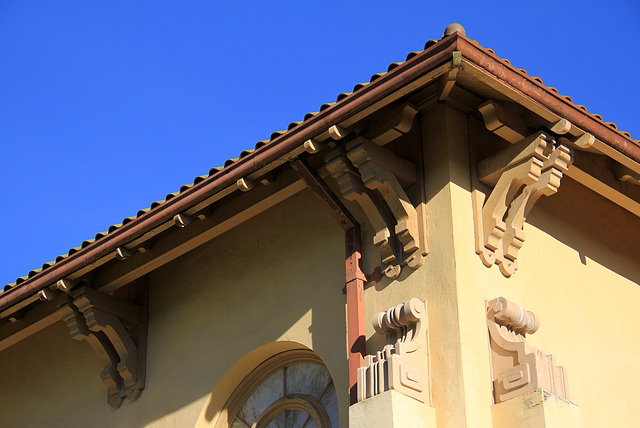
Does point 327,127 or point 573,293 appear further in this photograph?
point 573,293

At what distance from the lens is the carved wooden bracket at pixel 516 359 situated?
646 centimetres

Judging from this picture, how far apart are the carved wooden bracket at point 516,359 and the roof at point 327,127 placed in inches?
51.4

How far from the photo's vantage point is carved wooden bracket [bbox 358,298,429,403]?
646 centimetres

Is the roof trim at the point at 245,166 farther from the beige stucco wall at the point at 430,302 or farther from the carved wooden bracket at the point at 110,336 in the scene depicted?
the beige stucco wall at the point at 430,302

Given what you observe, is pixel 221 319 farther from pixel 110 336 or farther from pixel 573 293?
pixel 573 293

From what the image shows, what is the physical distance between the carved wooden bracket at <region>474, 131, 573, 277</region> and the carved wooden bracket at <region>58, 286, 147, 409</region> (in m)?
3.31

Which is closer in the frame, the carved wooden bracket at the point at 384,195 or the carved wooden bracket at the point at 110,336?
the carved wooden bracket at the point at 384,195

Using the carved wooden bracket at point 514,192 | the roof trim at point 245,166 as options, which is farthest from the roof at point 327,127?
the carved wooden bracket at point 514,192

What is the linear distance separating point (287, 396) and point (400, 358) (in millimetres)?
1771

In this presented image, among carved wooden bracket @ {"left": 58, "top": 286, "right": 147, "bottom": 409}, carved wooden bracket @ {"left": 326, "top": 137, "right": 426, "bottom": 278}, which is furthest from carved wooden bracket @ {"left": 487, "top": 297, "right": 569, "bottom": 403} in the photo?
carved wooden bracket @ {"left": 58, "top": 286, "right": 147, "bottom": 409}

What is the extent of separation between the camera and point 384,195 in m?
7.21

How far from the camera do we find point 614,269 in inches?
322

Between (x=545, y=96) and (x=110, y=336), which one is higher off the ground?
(x=545, y=96)

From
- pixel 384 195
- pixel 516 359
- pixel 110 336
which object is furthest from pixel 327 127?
pixel 110 336
